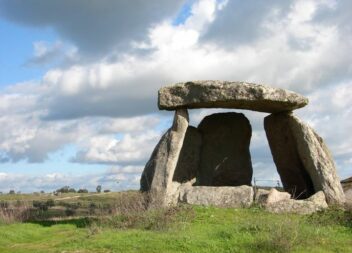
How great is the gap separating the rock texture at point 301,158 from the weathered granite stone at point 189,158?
9.27 ft

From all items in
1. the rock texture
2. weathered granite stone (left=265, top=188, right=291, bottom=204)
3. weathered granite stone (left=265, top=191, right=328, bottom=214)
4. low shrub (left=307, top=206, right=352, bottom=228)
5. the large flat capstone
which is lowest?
low shrub (left=307, top=206, right=352, bottom=228)

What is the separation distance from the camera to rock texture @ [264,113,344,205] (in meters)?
19.6

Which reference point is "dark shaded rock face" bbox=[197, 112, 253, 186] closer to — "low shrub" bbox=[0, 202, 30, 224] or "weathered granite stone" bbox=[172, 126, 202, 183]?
"weathered granite stone" bbox=[172, 126, 202, 183]

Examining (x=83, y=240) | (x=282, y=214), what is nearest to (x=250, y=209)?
(x=282, y=214)

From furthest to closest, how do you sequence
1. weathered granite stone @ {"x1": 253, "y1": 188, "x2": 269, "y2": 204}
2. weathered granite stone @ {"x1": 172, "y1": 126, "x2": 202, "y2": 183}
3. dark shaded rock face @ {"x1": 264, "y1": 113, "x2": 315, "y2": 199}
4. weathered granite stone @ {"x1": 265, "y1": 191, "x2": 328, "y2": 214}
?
weathered granite stone @ {"x1": 172, "y1": 126, "x2": 202, "y2": 183} < dark shaded rock face @ {"x1": 264, "y1": 113, "x2": 315, "y2": 199} < weathered granite stone @ {"x1": 253, "y1": 188, "x2": 269, "y2": 204} < weathered granite stone @ {"x1": 265, "y1": 191, "x2": 328, "y2": 214}

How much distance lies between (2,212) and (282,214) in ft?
34.1

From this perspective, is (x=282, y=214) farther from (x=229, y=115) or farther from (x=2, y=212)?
(x=2, y=212)

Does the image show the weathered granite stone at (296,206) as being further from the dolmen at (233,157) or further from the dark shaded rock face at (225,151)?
the dark shaded rock face at (225,151)

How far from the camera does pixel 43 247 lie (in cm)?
1403

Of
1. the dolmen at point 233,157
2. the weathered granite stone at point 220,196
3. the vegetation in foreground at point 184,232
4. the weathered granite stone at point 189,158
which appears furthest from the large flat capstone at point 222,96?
the vegetation in foreground at point 184,232

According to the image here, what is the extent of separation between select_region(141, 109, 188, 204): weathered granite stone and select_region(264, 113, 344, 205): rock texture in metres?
4.11

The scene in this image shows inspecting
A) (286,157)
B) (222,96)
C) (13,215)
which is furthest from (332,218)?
(13,215)

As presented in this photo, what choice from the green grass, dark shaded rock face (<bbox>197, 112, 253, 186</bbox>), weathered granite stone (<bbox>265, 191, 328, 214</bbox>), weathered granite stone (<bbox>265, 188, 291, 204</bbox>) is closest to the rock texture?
weathered granite stone (<bbox>265, 191, 328, 214</bbox>)

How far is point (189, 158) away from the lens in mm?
22688
